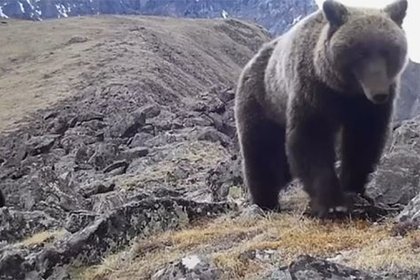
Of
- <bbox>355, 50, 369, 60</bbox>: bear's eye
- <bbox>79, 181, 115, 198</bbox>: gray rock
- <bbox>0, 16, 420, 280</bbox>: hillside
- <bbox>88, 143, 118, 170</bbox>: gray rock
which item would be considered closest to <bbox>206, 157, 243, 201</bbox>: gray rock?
<bbox>0, 16, 420, 280</bbox>: hillside

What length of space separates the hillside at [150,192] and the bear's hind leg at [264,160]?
307mm

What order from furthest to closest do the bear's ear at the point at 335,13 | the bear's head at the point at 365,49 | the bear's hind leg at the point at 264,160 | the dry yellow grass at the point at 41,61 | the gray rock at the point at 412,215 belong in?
the dry yellow grass at the point at 41,61
the bear's hind leg at the point at 264,160
the bear's ear at the point at 335,13
the bear's head at the point at 365,49
the gray rock at the point at 412,215

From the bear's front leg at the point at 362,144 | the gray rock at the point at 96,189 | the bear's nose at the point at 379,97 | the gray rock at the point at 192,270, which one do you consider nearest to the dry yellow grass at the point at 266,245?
the gray rock at the point at 192,270

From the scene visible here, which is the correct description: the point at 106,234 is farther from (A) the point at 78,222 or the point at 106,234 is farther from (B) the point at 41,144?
(B) the point at 41,144

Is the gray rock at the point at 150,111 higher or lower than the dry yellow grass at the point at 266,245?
lower

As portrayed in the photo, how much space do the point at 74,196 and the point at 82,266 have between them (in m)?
7.49

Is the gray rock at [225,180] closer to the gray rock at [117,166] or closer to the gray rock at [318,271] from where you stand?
the gray rock at [318,271]

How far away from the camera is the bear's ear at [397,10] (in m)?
8.74

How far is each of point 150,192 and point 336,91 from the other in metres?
4.93

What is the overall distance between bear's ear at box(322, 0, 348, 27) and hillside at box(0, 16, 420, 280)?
1.87 meters

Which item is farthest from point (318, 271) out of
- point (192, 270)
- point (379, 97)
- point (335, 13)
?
point (335, 13)

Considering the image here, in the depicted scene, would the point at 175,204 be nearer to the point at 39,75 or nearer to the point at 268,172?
the point at 268,172

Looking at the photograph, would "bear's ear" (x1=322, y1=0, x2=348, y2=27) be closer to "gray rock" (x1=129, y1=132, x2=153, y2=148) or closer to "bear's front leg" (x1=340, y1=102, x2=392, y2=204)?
"bear's front leg" (x1=340, y1=102, x2=392, y2=204)

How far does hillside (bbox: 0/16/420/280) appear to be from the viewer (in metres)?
7.55
